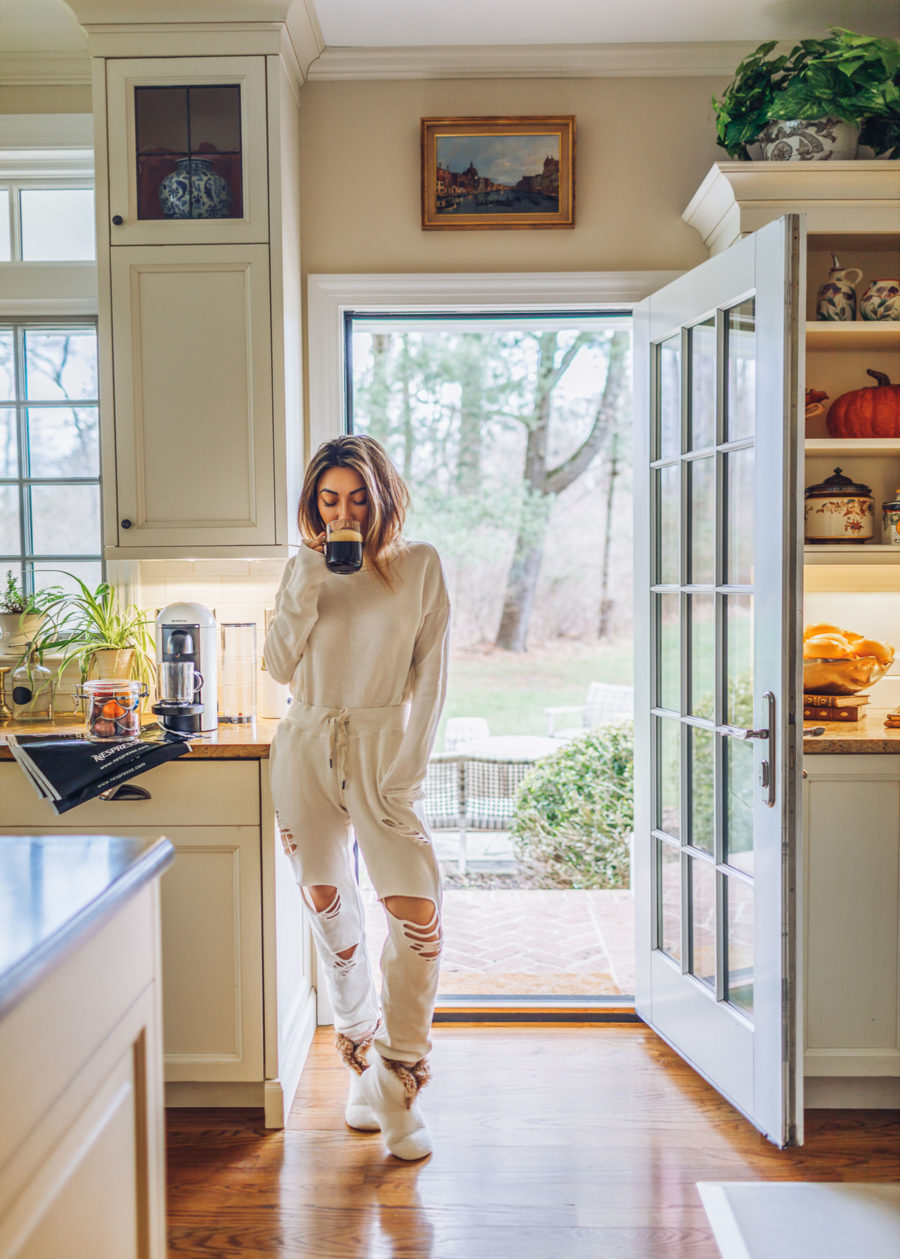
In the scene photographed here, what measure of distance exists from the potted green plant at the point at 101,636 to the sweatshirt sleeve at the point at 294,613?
0.63 m

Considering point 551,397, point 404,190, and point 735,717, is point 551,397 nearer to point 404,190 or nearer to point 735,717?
point 404,190

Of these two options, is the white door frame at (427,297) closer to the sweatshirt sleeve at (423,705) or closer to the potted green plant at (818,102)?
the potted green plant at (818,102)

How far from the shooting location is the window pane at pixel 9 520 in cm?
285

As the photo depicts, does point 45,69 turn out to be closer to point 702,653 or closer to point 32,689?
point 32,689

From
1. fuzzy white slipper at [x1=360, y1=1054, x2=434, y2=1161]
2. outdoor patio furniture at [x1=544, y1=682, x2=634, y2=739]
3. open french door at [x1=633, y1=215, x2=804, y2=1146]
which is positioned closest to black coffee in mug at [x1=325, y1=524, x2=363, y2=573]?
open french door at [x1=633, y1=215, x2=804, y2=1146]

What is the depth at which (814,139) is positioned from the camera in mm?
2387

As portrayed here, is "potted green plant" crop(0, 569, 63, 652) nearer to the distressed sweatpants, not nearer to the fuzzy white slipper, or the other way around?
the distressed sweatpants

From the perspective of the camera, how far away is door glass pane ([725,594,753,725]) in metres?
2.22

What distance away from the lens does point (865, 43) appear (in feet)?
7.39

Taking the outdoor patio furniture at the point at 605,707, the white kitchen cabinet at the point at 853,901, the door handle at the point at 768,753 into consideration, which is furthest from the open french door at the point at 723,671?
the outdoor patio furniture at the point at 605,707

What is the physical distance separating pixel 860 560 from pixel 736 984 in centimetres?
119

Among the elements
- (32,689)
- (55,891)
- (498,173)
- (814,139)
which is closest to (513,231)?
(498,173)

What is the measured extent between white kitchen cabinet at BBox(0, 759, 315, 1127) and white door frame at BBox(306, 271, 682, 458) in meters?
1.14

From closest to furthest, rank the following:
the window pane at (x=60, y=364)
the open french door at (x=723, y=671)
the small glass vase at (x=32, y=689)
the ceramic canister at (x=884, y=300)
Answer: the open french door at (x=723, y=671)
the ceramic canister at (x=884, y=300)
the small glass vase at (x=32, y=689)
the window pane at (x=60, y=364)
